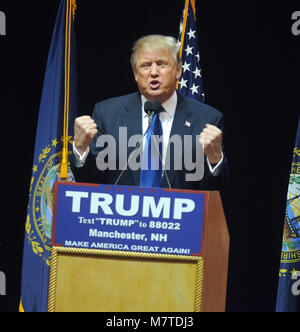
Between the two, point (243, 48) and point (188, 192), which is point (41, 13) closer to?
point (243, 48)

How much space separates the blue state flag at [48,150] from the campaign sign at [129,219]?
1.49m

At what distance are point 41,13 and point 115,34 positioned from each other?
0.61 metres

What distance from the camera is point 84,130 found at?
3066 mm

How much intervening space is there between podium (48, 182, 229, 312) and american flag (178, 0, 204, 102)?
1867 millimetres

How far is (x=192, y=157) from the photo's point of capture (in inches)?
134

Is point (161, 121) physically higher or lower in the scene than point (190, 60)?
lower

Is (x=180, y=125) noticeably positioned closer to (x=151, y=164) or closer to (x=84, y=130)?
(x=151, y=164)

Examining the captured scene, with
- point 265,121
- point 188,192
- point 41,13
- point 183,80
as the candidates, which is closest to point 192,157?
point 188,192

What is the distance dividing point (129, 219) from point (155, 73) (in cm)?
110
